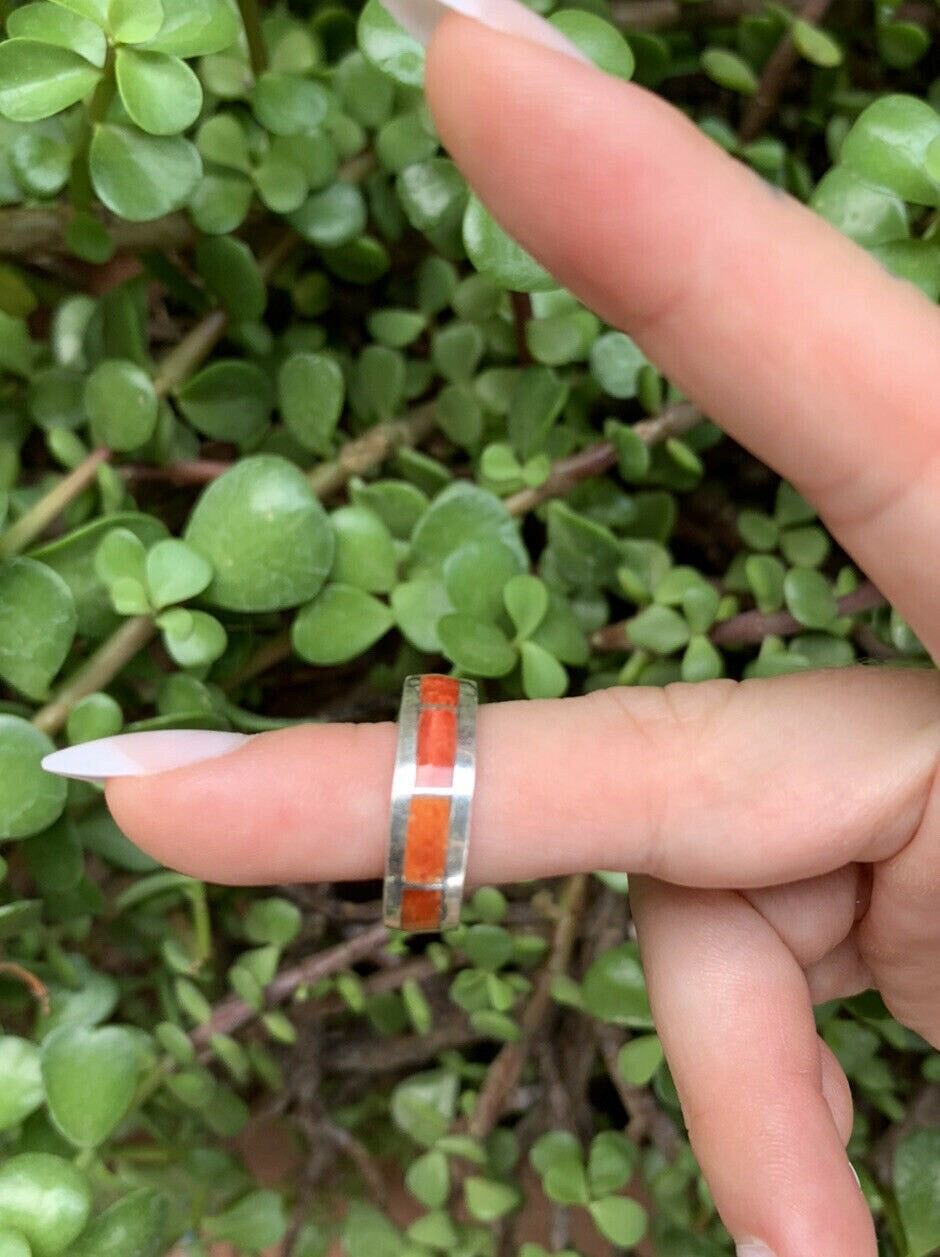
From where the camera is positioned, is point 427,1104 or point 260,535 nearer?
point 260,535

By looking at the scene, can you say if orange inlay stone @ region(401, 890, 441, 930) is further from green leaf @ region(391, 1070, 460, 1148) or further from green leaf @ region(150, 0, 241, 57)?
green leaf @ region(150, 0, 241, 57)

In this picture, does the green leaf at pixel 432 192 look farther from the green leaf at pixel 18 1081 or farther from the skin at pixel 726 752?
the green leaf at pixel 18 1081

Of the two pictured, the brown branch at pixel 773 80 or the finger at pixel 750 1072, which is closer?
the finger at pixel 750 1072

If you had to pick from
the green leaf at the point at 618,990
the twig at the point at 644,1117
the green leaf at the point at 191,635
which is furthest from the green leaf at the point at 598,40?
the twig at the point at 644,1117

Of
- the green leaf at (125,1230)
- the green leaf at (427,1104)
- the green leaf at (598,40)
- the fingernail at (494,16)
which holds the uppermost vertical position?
the fingernail at (494,16)

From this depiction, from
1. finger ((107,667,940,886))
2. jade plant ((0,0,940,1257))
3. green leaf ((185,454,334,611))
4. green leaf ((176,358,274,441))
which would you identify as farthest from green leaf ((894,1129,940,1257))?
green leaf ((176,358,274,441))

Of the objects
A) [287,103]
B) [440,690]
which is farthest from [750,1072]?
[287,103]

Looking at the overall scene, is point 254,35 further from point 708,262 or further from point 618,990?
point 618,990
